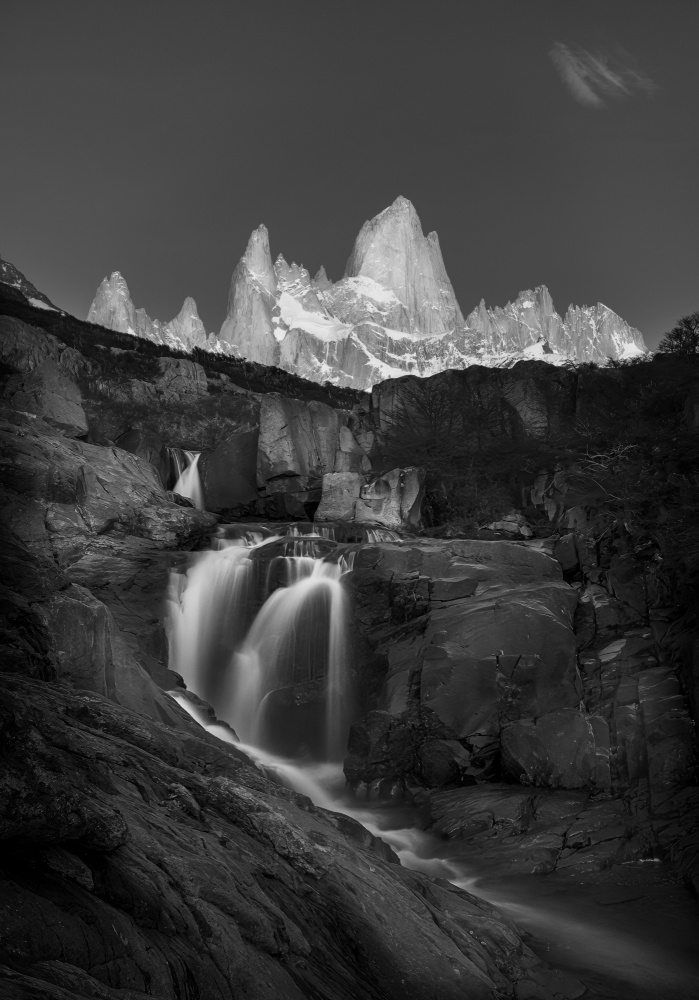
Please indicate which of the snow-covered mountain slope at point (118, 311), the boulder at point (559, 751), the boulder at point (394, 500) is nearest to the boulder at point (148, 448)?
the boulder at point (394, 500)

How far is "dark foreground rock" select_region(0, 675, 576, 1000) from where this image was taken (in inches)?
180

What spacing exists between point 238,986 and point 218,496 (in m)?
35.6

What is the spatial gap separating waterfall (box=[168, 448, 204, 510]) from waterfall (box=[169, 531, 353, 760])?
583 inches

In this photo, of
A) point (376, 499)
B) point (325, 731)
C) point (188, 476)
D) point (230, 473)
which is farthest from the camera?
point (188, 476)

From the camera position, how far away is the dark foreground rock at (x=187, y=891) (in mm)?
4574

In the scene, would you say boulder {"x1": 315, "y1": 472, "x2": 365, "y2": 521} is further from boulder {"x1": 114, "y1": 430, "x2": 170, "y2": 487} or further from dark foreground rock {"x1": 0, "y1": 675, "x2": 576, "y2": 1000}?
dark foreground rock {"x1": 0, "y1": 675, "x2": 576, "y2": 1000}

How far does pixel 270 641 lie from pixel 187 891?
16.5m

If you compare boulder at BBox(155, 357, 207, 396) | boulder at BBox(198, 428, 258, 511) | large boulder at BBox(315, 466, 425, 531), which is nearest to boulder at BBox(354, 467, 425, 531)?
large boulder at BBox(315, 466, 425, 531)

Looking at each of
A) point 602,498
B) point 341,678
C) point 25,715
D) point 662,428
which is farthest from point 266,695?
point 662,428

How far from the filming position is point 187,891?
5.72 metres

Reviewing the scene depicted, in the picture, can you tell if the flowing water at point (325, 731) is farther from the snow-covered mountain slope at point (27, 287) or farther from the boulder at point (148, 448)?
the snow-covered mountain slope at point (27, 287)

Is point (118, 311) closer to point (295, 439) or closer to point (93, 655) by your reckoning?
point (295, 439)

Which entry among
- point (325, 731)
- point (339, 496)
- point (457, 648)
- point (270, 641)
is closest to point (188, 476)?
point (339, 496)

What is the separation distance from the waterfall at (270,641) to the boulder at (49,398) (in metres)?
9.53
